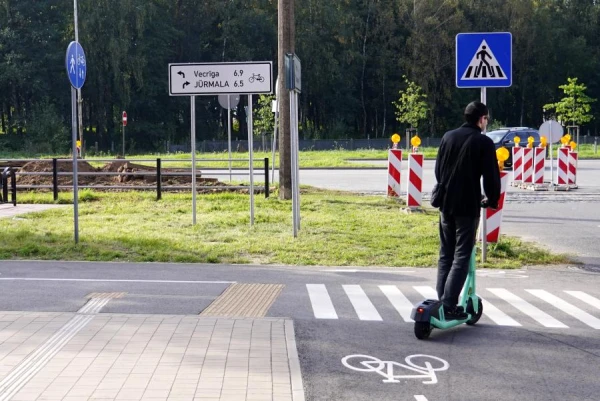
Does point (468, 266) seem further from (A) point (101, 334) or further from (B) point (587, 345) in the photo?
(A) point (101, 334)

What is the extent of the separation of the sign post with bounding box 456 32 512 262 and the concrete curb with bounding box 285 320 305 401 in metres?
4.79

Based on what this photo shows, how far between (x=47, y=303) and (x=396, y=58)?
71286 millimetres

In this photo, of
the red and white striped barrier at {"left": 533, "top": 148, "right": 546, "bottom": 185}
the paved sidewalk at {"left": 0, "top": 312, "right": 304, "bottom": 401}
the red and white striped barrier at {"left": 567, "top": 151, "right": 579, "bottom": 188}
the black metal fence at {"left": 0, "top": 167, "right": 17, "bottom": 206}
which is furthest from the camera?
the red and white striped barrier at {"left": 567, "top": 151, "right": 579, "bottom": 188}

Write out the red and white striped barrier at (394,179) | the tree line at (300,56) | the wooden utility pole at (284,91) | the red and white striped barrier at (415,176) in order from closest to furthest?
the red and white striped barrier at (415,176) → the wooden utility pole at (284,91) → the red and white striped barrier at (394,179) → the tree line at (300,56)

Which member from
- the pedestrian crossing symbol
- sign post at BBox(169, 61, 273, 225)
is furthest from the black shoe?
sign post at BBox(169, 61, 273, 225)

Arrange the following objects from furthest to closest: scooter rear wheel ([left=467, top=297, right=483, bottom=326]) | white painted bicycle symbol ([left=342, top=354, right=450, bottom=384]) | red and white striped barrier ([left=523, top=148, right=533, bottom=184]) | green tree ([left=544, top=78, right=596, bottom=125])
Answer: green tree ([left=544, top=78, right=596, bottom=125]) < red and white striped barrier ([left=523, top=148, right=533, bottom=184]) < scooter rear wheel ([left=467, top=297, right=483, bottom=326]) < white painted bicycle symbol ([left=342, top=354, right=450, bottom=384])

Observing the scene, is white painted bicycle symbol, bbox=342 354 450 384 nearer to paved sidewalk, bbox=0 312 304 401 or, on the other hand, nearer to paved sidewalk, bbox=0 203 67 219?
paved sidewalk, bbox=0 312 304 401

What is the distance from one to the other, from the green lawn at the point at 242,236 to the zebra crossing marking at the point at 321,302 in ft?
6.73

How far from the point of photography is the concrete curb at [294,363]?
5.59 meters

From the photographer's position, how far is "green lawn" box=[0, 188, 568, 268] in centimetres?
1218

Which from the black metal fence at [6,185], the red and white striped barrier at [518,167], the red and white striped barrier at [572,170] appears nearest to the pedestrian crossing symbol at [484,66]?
the black metal fence at [6,185]

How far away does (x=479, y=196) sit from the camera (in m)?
7.38

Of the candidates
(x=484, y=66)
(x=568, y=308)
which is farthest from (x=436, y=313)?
(x=484, y=66)

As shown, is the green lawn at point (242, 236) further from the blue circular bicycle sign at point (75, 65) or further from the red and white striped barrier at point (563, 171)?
the red and white striped barrier at point (563, 171)
